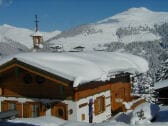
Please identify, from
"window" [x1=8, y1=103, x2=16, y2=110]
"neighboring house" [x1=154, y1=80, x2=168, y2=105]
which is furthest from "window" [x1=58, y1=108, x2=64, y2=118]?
"neighboring house" [x1=154, y1=80, x2=168, y2=105]

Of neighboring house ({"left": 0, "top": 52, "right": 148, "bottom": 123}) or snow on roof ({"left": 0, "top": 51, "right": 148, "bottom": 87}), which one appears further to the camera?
neighboring house ({"left": 0, "top": 52, "right": 148, "bottom": 123})

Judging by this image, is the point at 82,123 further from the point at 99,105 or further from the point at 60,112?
the point at 99,105

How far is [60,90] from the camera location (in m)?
22.7

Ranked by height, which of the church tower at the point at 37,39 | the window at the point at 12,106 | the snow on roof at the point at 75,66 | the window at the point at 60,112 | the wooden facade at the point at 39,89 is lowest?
the window at the point at 60,112

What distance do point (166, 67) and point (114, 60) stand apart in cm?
4554

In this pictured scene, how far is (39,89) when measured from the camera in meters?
23.7

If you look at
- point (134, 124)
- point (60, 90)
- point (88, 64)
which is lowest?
point (134, 124)

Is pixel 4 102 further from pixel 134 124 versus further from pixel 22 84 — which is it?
pixel 134 124

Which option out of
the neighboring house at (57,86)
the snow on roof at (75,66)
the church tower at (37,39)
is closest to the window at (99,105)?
the neighboring house at (57,86)

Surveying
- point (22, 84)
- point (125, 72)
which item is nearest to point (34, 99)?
point (22, 84)

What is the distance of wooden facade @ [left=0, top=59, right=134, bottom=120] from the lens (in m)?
22.7

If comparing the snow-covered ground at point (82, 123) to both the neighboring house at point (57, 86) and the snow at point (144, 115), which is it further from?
the neighboring house at point (57, 86)

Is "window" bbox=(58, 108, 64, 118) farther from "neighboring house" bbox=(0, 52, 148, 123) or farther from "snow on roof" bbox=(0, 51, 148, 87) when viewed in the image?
"snow on roof" bbox=(0, 51, 148, 87)

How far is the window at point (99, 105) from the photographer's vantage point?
25.2 metres
